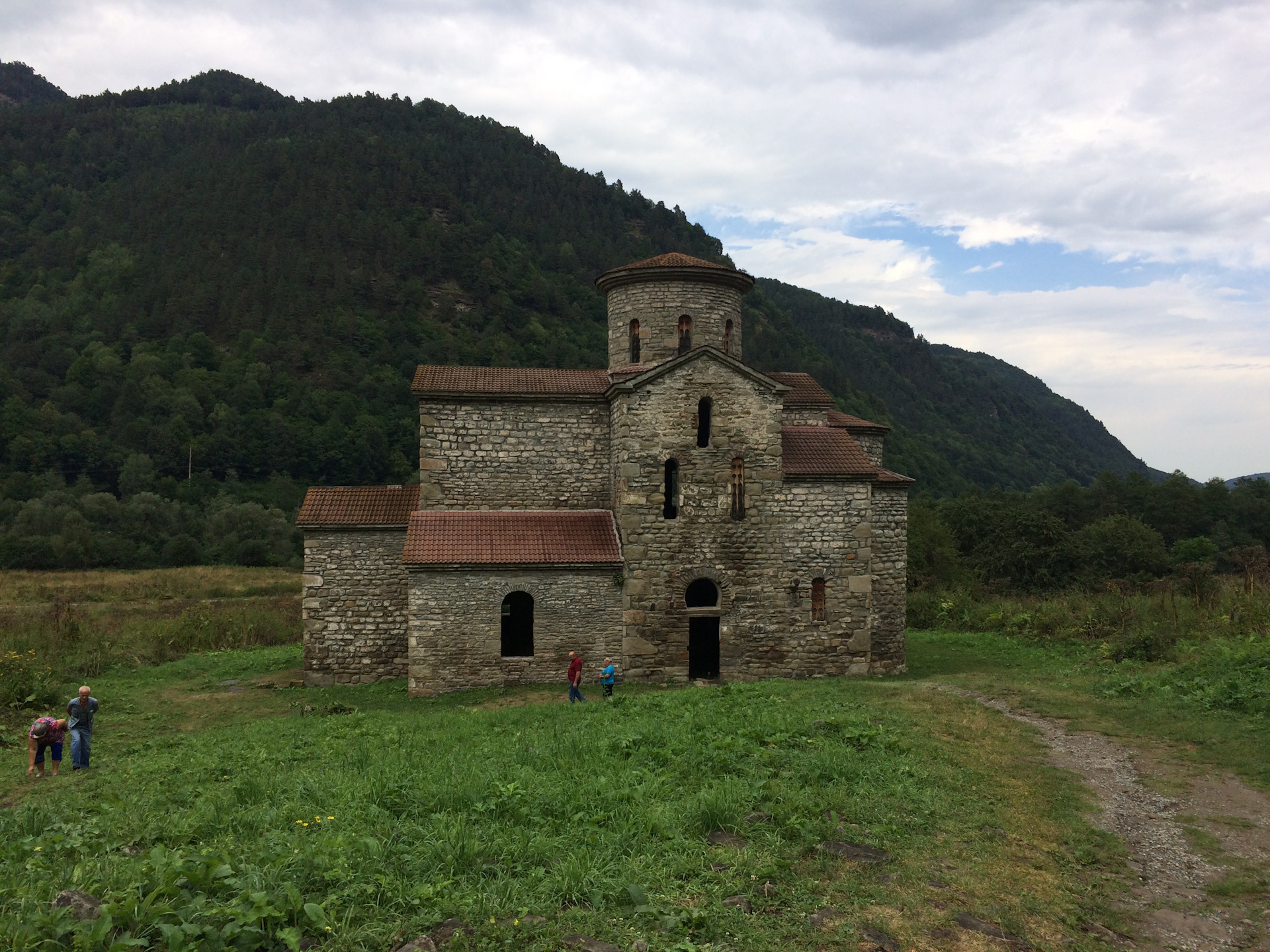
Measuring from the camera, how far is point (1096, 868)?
25.1 feet

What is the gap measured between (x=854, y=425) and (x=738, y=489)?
21.5ft

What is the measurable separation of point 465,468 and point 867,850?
48.3ft

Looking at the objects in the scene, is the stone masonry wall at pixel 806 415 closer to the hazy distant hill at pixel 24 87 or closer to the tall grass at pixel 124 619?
the tall grass at pixel 124 619

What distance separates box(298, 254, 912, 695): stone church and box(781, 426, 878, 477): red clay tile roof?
6 cm

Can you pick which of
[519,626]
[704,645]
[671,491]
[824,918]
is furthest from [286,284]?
[824,918]

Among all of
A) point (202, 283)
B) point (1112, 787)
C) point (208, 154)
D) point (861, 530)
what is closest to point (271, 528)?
point (202, 283)

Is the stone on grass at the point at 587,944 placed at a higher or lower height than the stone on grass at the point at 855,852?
higher

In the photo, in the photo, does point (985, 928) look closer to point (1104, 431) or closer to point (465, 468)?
point (465, 468)

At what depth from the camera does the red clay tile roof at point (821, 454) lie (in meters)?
19.6

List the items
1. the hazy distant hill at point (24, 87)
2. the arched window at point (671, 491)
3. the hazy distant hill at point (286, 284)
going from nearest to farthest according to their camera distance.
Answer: the arched window at point (671, 491), the hazy distant hill at point (286, 284), the hazy distant hill at point (24, 87)

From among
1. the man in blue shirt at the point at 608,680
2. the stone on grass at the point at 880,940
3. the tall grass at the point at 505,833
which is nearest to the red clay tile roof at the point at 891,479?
the man in blue shirt at the point at 608,680

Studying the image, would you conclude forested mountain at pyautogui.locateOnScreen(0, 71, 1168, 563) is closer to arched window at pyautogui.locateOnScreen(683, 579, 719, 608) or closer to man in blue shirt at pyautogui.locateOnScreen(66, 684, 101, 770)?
arched window at pyautogui.locateOnScreen(683, 579, 719, 608)

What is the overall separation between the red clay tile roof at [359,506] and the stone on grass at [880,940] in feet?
51.6

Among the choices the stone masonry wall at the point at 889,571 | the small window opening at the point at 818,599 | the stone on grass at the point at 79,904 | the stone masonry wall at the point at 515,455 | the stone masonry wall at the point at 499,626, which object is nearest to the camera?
the stone on grass at the point at 79,904
